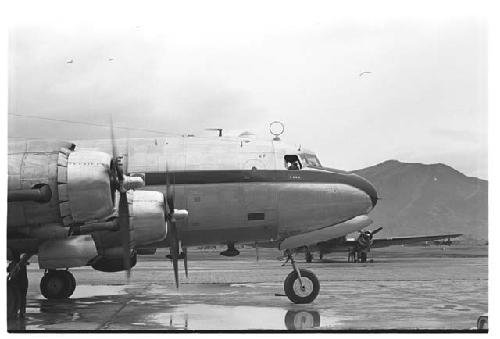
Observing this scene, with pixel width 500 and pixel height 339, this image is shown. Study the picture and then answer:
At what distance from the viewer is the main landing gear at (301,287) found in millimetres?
14961

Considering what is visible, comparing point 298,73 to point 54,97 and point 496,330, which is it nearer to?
point 54,97

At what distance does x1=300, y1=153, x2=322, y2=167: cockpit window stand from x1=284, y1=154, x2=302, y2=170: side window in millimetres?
176

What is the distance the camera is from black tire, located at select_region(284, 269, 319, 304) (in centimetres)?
1495

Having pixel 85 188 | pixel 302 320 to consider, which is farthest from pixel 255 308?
pixel 85 188

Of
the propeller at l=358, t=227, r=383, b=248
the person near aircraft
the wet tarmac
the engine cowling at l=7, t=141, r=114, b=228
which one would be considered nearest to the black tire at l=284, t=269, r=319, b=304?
the wet tarmac

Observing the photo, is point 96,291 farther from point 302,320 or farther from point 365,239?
point 365,239

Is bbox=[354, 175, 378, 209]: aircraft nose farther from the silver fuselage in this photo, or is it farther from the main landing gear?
the main landing gear

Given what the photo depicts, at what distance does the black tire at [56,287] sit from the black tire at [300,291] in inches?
255

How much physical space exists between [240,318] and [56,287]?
7.00 metres

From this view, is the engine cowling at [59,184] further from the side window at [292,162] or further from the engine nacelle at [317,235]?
the engine nacelle at [317,235]

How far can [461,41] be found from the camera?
12.6m

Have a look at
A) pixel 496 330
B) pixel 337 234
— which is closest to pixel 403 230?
pixel 337 234

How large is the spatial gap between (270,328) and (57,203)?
A: 4.46 meters

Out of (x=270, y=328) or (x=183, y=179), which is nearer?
(x=270, y=328)
